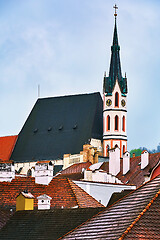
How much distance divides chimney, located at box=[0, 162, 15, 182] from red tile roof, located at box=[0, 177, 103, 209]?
0.53m

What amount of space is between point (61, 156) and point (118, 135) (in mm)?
9736

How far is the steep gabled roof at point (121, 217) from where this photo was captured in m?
15.1

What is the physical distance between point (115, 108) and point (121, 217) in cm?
10769

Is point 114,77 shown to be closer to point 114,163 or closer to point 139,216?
point 114,163

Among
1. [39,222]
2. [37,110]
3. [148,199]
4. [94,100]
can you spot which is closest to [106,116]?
[94,100]

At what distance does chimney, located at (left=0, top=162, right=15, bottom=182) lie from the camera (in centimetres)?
4601

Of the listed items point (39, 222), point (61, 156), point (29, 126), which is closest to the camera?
point (39, 222)

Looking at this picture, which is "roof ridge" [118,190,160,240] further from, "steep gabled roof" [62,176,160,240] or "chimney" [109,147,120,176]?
"chimney" [109,147,120,176]

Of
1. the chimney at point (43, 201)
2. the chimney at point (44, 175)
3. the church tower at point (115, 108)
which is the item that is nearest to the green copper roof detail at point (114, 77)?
the church tower at point (115, 108)

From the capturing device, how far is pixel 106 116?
121 meters

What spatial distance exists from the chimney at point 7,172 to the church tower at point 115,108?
237 feet

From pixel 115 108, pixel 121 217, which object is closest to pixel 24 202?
pixel 121 217

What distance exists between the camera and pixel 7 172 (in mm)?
46375

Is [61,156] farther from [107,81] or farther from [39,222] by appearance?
[39,222]
